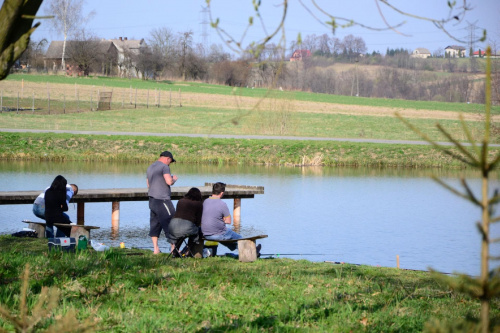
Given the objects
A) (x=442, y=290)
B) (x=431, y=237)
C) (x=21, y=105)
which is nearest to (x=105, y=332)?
(x=442, y=290)

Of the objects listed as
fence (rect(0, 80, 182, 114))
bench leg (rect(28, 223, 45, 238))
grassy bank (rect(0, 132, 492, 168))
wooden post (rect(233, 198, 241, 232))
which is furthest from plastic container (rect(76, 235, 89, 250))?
fence (rect(0, 80, 182, 114))

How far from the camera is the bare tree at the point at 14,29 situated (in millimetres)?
4191

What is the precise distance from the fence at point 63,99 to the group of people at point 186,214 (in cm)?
3739

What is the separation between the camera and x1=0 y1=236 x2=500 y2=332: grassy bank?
16.9ft

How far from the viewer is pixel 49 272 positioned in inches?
256

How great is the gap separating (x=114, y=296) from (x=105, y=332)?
1.11 meters

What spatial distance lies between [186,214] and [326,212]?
28.9ft

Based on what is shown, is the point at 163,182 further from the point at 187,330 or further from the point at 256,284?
the point at 187,330

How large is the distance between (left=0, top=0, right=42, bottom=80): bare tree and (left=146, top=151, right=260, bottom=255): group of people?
5.49 metres

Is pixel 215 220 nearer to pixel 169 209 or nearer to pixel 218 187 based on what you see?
pixel 218 187

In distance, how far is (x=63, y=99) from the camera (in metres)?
56.2

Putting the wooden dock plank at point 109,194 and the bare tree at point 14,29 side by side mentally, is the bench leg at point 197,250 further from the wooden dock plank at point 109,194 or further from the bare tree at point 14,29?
the bare tree at point 14,29

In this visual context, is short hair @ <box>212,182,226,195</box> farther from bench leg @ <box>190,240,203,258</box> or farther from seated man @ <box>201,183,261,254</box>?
bench leg @ <box>190,240,203,258</box>

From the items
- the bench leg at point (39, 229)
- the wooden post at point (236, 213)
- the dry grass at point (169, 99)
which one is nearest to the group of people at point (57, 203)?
the bench leg at point (39, 229)
